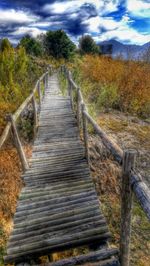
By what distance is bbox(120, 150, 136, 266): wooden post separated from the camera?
9.95ft

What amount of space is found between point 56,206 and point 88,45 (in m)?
45.3

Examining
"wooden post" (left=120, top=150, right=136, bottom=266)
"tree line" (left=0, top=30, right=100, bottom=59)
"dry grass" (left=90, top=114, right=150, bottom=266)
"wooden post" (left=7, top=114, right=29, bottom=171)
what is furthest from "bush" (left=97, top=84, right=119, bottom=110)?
"tree line" (left=0, top=30, right=100, bottom=59)

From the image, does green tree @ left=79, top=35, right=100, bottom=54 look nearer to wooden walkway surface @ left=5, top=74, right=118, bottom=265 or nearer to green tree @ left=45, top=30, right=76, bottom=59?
green tree @ left=45, top=30, right=76, bottom=59

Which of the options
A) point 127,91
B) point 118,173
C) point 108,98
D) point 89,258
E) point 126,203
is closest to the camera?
point 126,203

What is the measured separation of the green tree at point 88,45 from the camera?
47.0m

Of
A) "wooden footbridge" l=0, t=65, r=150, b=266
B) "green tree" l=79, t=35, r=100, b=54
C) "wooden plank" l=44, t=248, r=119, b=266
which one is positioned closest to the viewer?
"wooden plank" l=44, t=248, r=119, b=266

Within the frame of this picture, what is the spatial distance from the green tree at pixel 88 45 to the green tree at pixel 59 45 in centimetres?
801

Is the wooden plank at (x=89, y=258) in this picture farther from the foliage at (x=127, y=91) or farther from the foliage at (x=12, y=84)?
the foliage at (x=127, y=91)

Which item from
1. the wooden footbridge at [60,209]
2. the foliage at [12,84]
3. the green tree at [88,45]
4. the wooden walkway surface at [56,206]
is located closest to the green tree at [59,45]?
the green tree at [88,45]

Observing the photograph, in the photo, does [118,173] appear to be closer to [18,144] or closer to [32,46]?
[18,144]

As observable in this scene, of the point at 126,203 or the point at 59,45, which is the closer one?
the point at 126,203

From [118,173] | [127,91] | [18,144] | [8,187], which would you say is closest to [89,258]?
[18,144]

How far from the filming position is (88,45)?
4725cm

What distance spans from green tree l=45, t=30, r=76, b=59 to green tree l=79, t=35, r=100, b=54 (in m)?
8.01
